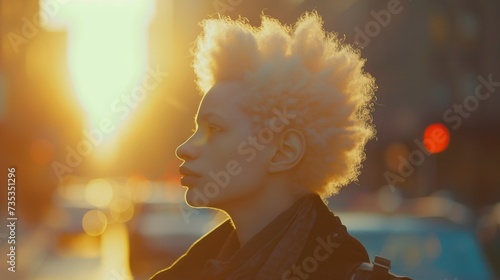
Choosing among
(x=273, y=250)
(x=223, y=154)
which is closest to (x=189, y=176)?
(x=223, y=154)

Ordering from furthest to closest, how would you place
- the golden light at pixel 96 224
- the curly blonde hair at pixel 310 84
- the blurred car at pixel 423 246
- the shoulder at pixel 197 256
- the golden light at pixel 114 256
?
the golden light at pixel 96 224
the golden light at pixel 114 256
the blurred car at pixel 423 246
the shoulder at pixel 197 256
the curly blonde hair at pixel 310 84

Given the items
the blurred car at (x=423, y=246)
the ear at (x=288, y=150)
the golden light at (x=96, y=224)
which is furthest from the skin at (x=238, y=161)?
the golden light at (x=96, y=224)

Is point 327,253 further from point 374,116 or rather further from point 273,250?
point 374,116

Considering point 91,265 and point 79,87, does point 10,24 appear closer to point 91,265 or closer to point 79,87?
point 91,265

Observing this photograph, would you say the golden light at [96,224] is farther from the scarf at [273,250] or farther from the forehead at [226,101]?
the scarf at [273,250]

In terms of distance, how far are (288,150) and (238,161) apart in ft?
0.59

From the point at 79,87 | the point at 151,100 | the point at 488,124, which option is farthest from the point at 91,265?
the point at 79,87

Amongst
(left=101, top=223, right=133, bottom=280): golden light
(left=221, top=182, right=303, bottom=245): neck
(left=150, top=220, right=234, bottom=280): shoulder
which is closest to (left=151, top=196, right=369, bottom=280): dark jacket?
(left=221, top=182, right=303, bottom=245): neck

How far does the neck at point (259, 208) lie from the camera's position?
351 centimetres

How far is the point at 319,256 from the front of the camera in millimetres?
3324

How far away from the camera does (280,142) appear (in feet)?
11.3

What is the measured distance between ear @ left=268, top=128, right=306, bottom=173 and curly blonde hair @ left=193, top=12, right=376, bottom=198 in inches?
1.1

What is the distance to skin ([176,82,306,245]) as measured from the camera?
11.3 feet

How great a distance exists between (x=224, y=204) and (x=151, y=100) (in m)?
57.3
